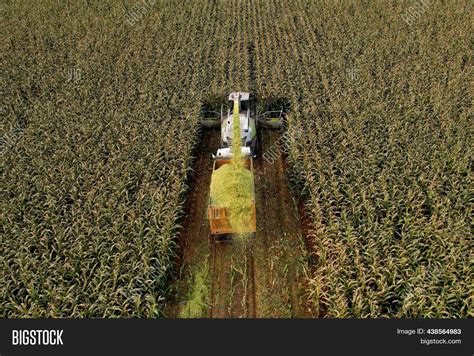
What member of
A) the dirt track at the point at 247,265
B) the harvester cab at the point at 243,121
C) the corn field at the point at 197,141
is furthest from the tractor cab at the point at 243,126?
the dirt track at the point at 247,265

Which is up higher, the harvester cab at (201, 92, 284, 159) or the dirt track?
the harvester cab at (201, 92, 284, 159)

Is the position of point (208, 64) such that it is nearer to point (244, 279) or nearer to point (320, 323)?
point (244, 279)

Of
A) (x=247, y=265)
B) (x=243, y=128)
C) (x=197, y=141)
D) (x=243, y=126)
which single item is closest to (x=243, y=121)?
(x=243, y=126)

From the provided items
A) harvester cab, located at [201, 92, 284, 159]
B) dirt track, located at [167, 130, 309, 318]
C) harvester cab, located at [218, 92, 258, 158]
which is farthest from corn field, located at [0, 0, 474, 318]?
harvester cab, located at [218, 92, 258, 158]

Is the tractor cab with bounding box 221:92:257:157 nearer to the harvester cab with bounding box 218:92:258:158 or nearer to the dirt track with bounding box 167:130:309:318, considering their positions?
the harvester cab with bounding box 218:92:258:158

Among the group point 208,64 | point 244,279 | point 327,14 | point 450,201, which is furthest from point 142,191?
point 327,14

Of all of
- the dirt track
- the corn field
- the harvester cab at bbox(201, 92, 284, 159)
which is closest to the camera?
the corn field
